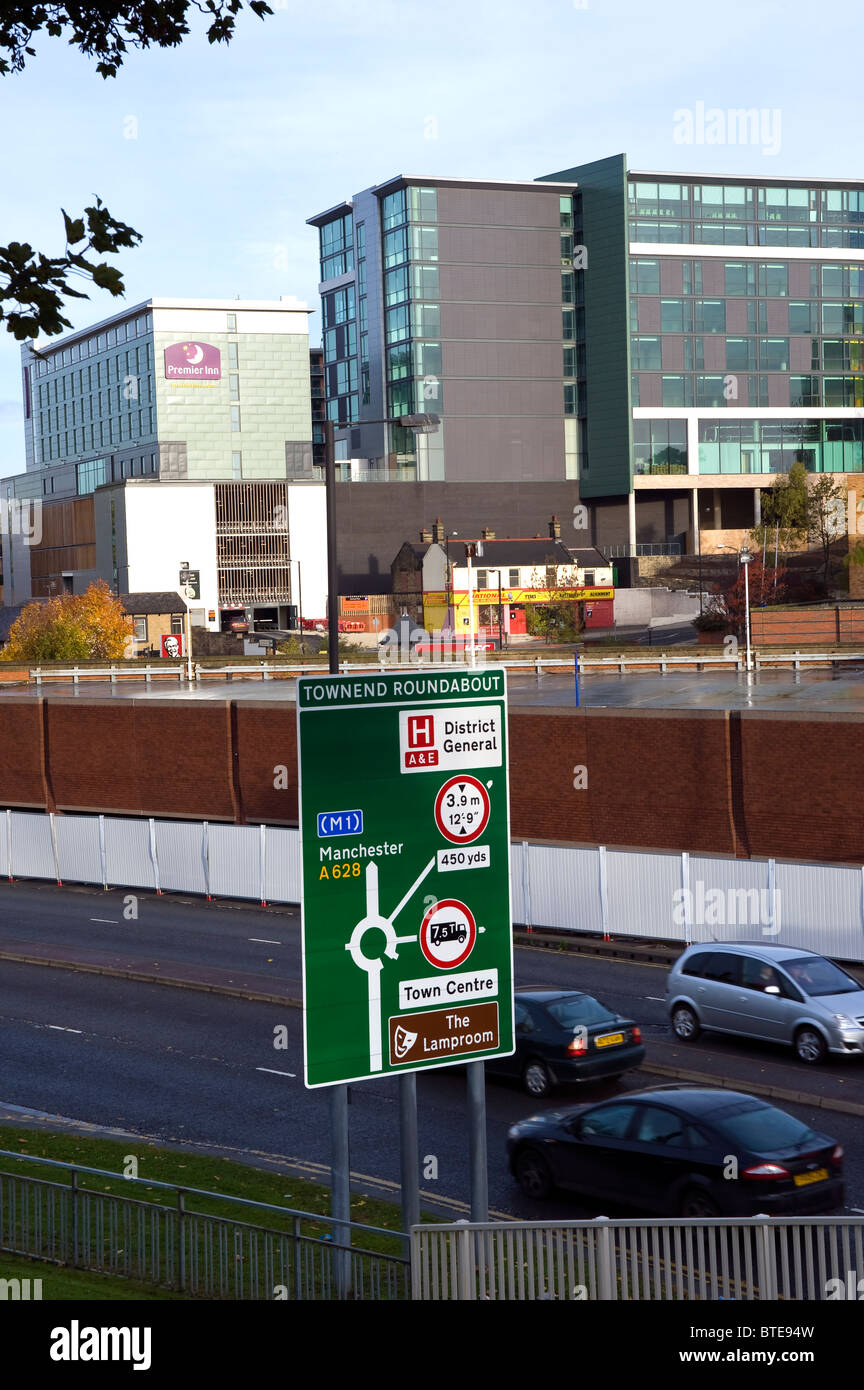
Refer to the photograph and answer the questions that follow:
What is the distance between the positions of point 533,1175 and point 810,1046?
6104 millimetres

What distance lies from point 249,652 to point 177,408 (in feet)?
120

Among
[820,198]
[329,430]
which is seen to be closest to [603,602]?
[820,198]

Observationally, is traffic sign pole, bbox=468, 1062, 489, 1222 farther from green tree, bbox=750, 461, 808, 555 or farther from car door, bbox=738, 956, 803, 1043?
green tree, bbox=750, 461, 808, 555

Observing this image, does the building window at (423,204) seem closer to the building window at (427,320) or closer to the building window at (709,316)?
the building window at (427,320)

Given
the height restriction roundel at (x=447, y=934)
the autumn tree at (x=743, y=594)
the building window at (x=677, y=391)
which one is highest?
the building window at (x=677, y=391)

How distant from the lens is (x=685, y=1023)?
20875mm

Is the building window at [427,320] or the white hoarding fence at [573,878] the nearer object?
the white hoarding fence at [573,878]

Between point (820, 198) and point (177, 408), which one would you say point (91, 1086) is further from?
point (177, 408)

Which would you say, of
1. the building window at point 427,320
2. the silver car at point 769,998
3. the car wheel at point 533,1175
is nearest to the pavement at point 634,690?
the silver car at point 769,998

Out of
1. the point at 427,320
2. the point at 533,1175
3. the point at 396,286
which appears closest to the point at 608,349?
the point at 427,320

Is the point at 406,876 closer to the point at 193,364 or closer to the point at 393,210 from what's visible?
the point at 393,210

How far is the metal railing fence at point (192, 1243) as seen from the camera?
10.8 m

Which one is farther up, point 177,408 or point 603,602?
point 177,408
